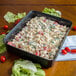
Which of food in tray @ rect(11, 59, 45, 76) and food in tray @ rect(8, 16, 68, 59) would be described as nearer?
food in tray @ rect(11, 59, 45, 76)

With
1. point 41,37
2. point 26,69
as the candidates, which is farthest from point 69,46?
point 26,69

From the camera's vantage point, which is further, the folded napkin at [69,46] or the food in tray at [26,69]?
the folded napkin at [69,46]

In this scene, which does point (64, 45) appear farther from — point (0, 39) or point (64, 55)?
point (0, 39)

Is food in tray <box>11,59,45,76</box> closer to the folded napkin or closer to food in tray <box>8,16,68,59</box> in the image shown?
food in tray <box>8,16,68,59</box>

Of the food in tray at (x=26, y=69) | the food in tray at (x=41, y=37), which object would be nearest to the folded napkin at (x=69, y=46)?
the food in tray at (x=41, y=37)

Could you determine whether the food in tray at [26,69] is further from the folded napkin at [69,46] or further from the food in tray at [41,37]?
the folded napkin at [69,46]

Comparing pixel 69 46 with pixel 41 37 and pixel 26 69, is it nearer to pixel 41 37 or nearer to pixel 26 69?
pixel 41 37

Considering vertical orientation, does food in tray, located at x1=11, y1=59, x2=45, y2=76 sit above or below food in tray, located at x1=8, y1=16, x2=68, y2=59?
below

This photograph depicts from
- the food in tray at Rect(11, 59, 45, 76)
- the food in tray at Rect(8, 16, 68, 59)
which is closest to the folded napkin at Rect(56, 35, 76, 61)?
the food in tray at Rect(8, 16, 68, 59)
